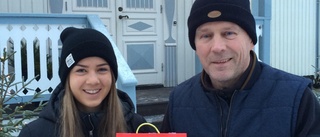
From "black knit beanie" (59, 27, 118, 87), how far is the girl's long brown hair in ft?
0.26

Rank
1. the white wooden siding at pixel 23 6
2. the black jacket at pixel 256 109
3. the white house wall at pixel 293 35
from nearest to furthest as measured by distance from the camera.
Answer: the black jacket at pixel 256 109
the white wooden siding at pixel 23 6
the white house wall at pixel 293 35

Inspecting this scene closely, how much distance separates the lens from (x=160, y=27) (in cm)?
697

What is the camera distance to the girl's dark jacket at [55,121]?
1878mm

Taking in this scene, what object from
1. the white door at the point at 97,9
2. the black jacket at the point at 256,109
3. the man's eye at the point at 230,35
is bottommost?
the black jacket at the point at 256,109

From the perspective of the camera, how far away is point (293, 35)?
8086 mm

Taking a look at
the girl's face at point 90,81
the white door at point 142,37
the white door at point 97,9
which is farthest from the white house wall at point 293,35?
the girl's face at point 90,81

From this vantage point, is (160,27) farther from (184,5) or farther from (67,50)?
(67,50)

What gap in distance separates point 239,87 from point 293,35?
22.6 feet

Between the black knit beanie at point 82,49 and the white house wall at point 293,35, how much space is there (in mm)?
6283

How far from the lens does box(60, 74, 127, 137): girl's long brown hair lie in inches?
75.5

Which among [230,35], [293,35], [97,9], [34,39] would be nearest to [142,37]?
[97,9]

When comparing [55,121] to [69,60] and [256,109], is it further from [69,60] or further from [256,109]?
[256,109]

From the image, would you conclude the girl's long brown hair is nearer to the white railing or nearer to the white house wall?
the white railing

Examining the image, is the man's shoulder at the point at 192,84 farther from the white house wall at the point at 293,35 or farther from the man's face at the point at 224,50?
the white house wall at the point at 293,35
